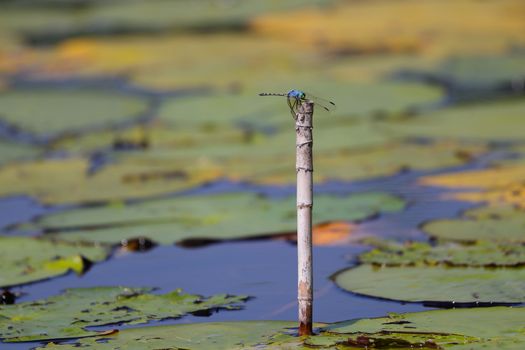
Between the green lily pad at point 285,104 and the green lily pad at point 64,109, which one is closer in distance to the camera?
the green lily pad at point 285,104

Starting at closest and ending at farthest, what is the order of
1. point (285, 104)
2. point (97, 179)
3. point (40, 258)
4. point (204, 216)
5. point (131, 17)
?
point (40, 258) < point (204, 216) < point (97, 179) < point (285, 104) < point (131, 17)

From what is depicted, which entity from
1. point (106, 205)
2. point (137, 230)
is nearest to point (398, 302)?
point (137, 230)

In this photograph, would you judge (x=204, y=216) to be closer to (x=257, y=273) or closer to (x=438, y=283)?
(x=257, y=273)

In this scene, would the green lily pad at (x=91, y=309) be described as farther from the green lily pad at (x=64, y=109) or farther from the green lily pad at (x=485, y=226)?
the green lily pad at (x=64, y=109)

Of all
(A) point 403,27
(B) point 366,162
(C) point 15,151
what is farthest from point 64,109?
(A) point 403,27

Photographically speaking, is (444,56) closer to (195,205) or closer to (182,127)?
(182,127)

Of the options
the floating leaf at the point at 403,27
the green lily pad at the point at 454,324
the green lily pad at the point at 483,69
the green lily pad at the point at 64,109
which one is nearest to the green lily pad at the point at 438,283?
the green lily pad at the point at 454,324

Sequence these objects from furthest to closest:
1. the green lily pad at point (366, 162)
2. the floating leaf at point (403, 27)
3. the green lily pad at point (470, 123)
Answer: the floating leaf at point (403, 27), the green lily pad at point (470, 123), the green lily pad at point (366, 162)
